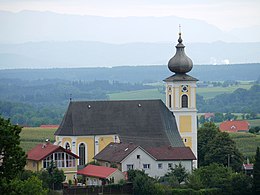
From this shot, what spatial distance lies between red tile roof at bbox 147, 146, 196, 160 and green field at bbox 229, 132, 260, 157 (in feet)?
35.9

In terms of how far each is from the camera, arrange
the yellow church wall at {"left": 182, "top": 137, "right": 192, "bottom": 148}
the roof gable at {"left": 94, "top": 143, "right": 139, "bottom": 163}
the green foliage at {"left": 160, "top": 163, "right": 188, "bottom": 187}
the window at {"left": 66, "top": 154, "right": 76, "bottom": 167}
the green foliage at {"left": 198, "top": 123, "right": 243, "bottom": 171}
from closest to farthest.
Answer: the green foliage at {"left": 160, "top": 163, "right": 188, "bottom": 187}
the window at {"left": 66, "top": 154, "right": 76, "bottom": 167}
the roof gable at {"left": 94, "top": 143, "right": 139, "bottom": 163}
the green foliage at {"left": 198, "top": 123, "right": 243, "bottom": 171}
the yellow church wall at {"left": 182, "top": 137, "right": 192, "bottom": 148}

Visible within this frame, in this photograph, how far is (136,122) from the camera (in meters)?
71.1

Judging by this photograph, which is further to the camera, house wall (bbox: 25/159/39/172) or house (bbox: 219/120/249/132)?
house (bbox: 219/120/249/132)

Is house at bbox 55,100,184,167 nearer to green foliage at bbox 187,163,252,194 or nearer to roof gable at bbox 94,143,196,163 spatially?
roof gable at bbox 94,143,196,163

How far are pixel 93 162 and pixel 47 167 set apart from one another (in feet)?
18.6

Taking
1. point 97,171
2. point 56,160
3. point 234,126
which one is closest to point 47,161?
point 56,160

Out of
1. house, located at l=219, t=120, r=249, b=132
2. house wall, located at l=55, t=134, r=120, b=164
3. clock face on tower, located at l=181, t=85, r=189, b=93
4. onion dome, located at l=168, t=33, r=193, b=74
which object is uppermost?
onion dome, located at l=168, t=33, r=193, b=74

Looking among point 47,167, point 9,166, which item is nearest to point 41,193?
point 9,166

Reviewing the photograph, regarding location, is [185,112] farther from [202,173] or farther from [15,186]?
[15,186]

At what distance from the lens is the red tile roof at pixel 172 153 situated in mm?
65625

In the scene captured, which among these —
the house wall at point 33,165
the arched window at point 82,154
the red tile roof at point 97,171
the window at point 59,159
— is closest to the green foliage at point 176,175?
the red tile roof at point 97,171

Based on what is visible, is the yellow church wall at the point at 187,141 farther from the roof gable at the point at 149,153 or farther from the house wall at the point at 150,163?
the house wall at the point at 150,163

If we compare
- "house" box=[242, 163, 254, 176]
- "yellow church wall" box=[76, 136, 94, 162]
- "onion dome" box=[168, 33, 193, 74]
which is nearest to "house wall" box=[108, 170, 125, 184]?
"house" box=[242, 163, 254, 176]

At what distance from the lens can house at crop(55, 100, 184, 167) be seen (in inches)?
2771
